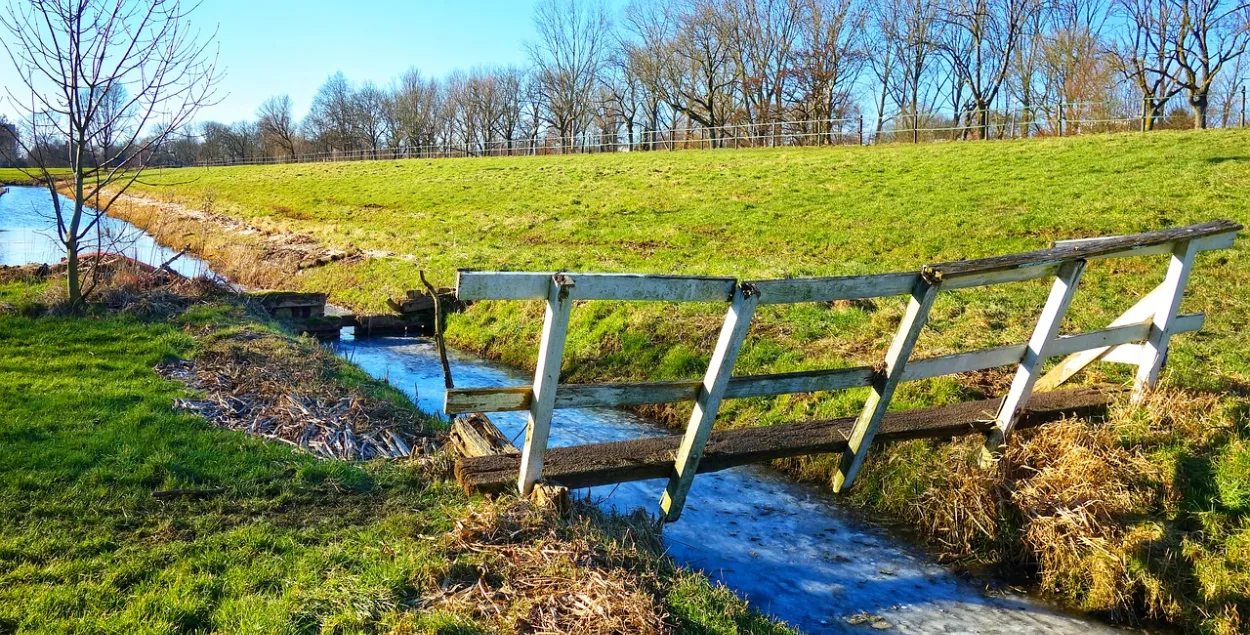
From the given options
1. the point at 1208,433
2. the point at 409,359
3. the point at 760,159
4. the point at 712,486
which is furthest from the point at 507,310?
the point at 760,159

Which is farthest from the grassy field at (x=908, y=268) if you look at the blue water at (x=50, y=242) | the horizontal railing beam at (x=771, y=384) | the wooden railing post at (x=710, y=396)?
the wooden railing post at (x=710, y=396)

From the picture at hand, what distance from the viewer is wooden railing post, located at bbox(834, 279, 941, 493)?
5939 millimetres

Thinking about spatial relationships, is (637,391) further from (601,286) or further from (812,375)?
(812,375)

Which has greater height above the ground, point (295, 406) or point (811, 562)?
point (295, 406)

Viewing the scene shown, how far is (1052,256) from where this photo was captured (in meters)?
6.21

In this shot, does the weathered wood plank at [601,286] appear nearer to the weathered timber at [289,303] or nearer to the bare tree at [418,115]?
the weathered timber at [289,303]

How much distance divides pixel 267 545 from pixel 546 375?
6.69 feet

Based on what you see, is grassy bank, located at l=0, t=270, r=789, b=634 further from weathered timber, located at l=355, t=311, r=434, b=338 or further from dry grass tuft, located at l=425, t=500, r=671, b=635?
weathered timber, located at l=355, t=311, r=434, b=338

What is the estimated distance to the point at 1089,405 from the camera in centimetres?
714

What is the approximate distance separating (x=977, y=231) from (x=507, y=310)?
958 cm

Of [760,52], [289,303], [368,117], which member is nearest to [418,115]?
[368,117]

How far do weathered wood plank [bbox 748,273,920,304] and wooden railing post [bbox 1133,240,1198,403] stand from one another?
285cm

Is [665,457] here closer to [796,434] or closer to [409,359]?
[796,434]

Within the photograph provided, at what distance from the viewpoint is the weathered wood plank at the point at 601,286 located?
464cm
